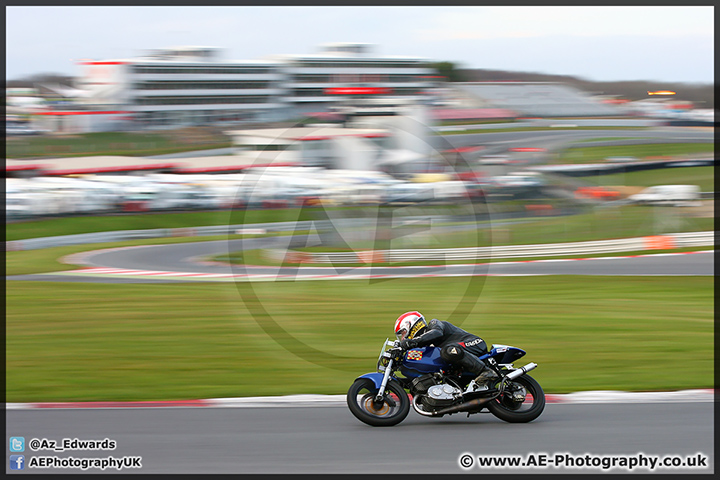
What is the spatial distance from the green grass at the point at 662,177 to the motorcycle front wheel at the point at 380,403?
42.1 meters

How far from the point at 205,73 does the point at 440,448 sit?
6250 centimetres

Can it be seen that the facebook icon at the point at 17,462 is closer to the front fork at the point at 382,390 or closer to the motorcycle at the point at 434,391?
the motorcycle at the point at 434,391

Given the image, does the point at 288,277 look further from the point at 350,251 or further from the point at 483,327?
the point at 483,327

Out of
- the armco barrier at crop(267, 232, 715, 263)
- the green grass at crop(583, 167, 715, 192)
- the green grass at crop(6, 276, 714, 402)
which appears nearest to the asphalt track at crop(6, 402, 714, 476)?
the green grass at crop(6, 276, 714, 402)

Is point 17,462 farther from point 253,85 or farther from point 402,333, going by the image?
point 253,85

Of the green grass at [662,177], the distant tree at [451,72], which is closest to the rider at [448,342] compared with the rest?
the green grass at [662,177]

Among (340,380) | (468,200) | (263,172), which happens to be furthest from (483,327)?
(263,172)

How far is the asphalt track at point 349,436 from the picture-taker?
209 inches

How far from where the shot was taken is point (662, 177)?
45938mm

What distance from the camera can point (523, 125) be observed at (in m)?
66.6

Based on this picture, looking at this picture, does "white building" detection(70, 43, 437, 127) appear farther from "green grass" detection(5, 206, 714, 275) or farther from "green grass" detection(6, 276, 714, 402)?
"green grass" detection(6, 276, 714, 402)

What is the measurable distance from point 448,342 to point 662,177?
146ft

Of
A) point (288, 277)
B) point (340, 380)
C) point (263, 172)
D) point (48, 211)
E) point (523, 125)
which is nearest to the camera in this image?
point (340, 380)

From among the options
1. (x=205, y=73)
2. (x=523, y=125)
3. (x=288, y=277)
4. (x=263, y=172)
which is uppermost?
(x=205, y=73)
